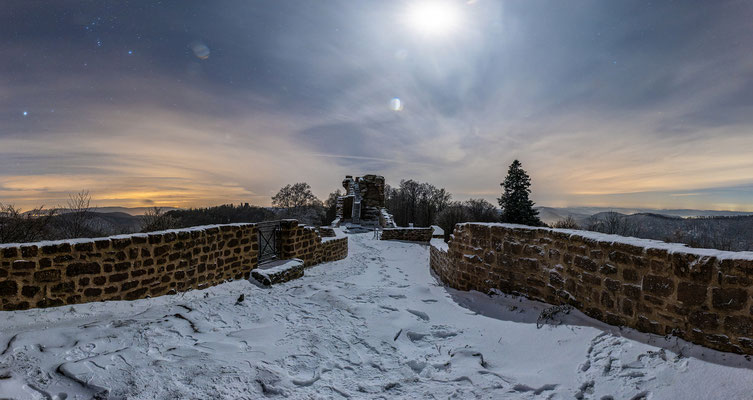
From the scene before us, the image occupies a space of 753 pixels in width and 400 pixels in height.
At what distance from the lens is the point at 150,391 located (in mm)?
2277

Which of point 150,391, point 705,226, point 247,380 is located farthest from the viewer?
point 705,226

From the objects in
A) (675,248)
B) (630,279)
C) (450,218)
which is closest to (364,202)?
(450,218)

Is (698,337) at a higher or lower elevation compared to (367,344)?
higher

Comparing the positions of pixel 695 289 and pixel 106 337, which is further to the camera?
pixel 106 337

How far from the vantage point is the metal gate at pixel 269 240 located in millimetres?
7535

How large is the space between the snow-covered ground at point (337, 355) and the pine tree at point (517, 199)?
2993 cm

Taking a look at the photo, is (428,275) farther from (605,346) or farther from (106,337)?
(106,337)

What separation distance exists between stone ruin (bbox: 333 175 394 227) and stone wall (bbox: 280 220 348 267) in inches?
500

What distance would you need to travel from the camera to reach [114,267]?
4.31 metres

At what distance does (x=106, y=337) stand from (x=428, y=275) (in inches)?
273

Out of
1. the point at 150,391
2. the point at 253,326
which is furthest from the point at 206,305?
the point at 150,391

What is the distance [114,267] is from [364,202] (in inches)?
836

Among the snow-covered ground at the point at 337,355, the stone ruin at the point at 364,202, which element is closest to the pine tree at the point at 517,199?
the stone ruin at the point at 364,202

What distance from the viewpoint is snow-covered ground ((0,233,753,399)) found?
91.5 inches
